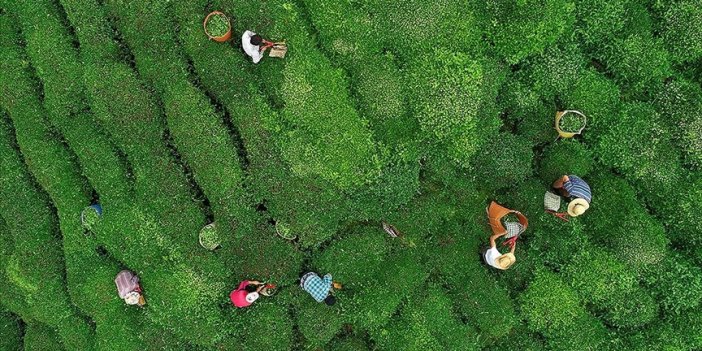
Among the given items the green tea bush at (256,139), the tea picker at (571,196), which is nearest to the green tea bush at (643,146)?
the tea picker at (571,196)

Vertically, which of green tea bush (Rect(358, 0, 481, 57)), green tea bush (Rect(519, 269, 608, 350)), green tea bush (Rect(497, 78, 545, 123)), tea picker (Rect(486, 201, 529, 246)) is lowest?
green tea bush (Rect(519, 269, 608, 350))

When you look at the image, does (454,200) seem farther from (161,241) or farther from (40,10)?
(40,10)

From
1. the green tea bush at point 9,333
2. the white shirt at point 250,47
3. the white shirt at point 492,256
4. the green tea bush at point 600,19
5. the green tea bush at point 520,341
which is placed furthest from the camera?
the green tea bush at point 9,333

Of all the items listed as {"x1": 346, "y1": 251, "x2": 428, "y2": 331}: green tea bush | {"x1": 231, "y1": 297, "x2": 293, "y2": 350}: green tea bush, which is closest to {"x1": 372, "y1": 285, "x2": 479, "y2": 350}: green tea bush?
{"x1": 346, "y1": 251, "x2": 428, "y2": 331}: green tea bush

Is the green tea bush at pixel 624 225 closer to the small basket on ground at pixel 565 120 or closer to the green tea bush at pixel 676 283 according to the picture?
the green tea bush at pixel 676 283

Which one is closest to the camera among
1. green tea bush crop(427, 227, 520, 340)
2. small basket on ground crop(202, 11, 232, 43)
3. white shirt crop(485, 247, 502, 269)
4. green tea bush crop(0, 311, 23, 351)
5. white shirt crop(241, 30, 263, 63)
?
white shirt crop(241, 30, 263, 63)

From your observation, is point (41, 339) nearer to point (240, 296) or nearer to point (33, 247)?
point (33, 247)

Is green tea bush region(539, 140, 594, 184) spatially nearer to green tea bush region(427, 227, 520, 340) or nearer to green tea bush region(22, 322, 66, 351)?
green tea bush region(427, 227, 520, 340)
